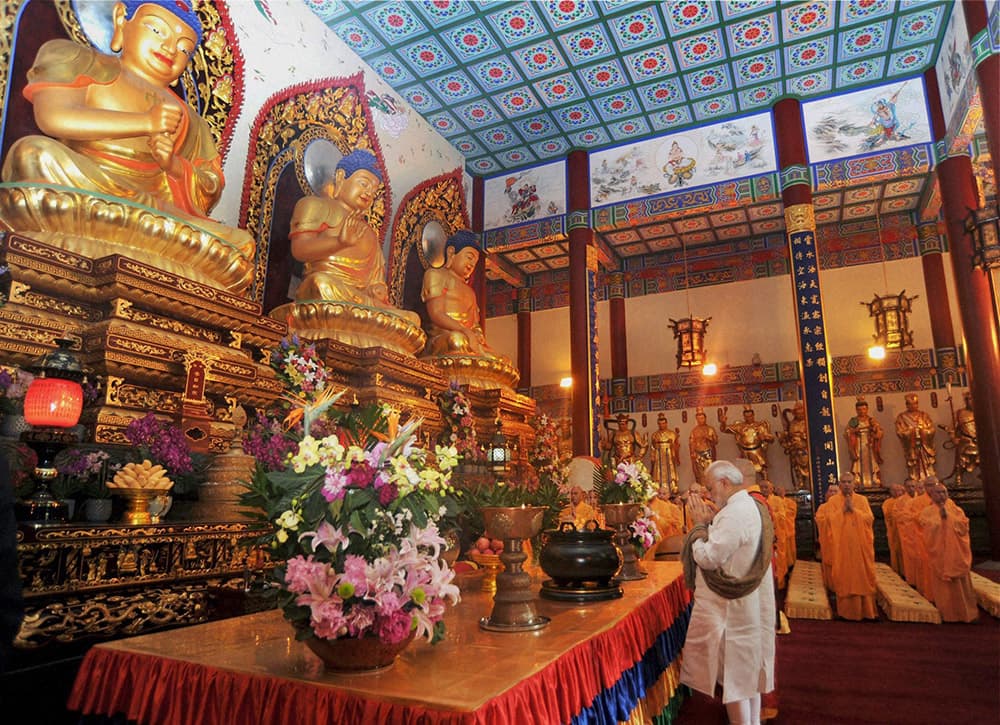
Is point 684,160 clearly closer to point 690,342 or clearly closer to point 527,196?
point 527,196

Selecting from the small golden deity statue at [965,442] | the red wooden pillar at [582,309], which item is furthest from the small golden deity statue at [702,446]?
the small golden deity statue at [965,442]

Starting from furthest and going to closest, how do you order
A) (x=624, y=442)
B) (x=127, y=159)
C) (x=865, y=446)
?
1. (x=624, y=442)
2. (x=865, y=446)
3. (x=127, y=159)

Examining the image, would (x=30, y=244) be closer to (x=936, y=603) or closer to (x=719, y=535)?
(x=719, y=535)

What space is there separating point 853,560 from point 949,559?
89 cm

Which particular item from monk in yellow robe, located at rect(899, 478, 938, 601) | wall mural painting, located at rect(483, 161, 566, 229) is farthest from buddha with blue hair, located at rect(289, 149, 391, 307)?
monk in yellow robe, located at rect(899, 478, 938, 601)

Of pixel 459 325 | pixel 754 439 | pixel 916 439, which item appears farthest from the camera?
pixel 754 439

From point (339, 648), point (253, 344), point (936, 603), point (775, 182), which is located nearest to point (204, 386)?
point (253, 344)

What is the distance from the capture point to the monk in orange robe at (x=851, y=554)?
6.33 m

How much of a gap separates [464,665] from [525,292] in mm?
13357

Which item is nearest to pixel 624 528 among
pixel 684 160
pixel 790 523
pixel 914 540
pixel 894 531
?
pixel 914 540

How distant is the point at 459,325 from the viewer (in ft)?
31.0

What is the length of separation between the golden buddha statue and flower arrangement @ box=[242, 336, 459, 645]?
470 cm

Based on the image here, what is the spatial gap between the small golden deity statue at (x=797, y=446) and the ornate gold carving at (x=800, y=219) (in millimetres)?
3978

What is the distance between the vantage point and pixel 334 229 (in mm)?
6988
